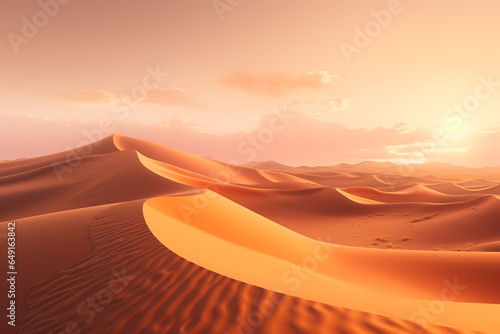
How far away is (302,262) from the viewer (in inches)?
336

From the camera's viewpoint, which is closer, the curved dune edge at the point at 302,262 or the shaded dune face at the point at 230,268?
the shaded dune face at the point at 230,268

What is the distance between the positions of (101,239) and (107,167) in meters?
16.9

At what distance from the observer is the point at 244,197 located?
22.9 meters

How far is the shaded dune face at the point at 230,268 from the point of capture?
3391 millimetres

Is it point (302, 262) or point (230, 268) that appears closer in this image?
point (230, 268)

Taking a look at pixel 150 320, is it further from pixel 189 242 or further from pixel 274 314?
pixel 189 242

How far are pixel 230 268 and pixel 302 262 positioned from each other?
4202 millimetres

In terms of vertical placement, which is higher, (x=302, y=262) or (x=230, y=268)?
(x=230, y=268)

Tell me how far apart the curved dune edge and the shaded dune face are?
48 millimetres

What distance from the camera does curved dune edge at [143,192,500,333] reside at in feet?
15.1

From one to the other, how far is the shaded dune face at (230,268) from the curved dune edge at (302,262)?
5 cm

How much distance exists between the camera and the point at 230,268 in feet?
16.3

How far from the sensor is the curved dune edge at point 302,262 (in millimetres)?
4602

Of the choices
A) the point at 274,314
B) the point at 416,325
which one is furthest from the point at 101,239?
the point at 416,325
